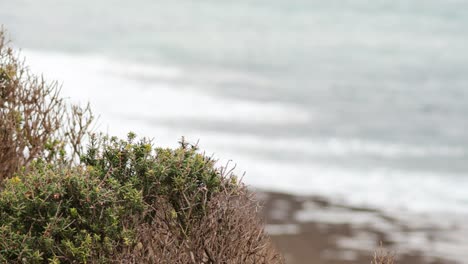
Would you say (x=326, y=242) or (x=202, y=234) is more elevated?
(x=326, y=242)

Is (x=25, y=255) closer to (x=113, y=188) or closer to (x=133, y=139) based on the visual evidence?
(x=113, y=188)

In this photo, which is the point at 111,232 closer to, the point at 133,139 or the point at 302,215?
the point at 133,139

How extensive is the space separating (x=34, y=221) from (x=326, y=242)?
51.3ft

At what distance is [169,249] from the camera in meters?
11.5

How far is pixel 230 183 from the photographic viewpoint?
1213 cm

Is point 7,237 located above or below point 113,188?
below

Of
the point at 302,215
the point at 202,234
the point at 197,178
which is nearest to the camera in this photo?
the point at 202,234

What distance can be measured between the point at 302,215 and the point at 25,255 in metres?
18.5

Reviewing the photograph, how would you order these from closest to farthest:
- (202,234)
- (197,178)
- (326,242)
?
(202,234), (197,178), (326,242)

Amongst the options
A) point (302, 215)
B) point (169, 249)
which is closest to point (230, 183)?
point (169, 249)

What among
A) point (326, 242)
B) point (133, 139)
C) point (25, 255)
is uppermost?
point (326, 242)

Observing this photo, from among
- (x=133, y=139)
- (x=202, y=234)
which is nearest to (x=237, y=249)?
(x=202, y=234)

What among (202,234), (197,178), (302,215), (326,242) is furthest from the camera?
(302,215)

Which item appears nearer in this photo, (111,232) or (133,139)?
(111,232)
